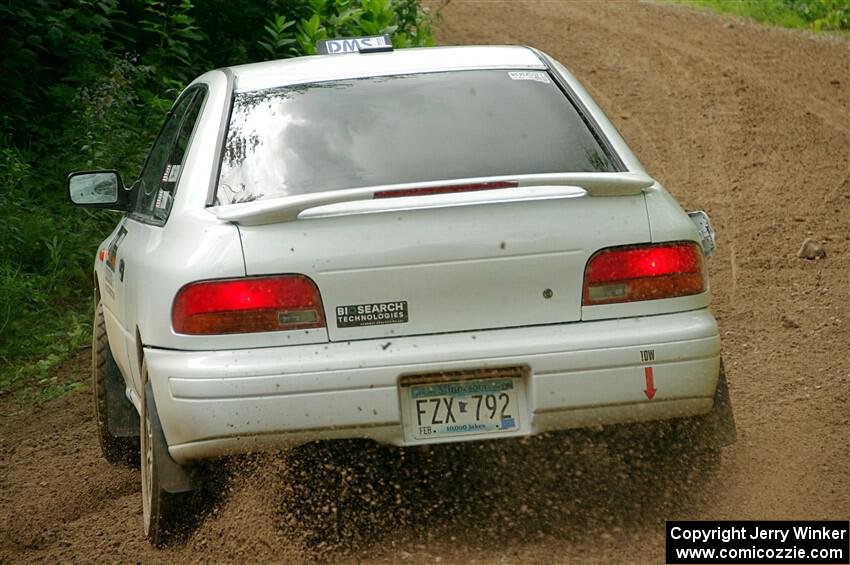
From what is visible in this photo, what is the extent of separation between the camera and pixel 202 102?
4590mm

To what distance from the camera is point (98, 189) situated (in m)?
4.99

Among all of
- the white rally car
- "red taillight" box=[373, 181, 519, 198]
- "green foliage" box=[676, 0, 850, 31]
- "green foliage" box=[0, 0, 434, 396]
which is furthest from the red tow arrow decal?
"green foliage" box=[676, 0, 850, 31]

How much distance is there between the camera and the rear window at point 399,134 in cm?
394

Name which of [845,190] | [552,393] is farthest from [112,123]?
[552,393]

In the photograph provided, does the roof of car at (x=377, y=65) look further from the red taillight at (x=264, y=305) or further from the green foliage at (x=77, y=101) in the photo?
the green foliage at (x=77, y=101)

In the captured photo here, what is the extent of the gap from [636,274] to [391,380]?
0.85m

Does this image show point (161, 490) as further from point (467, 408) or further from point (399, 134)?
point (399, 134)

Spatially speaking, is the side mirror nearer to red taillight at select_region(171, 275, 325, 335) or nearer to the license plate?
red taillight at select_region(171, 275, 325, 335)

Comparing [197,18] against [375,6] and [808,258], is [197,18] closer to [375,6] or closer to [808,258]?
[375,6]

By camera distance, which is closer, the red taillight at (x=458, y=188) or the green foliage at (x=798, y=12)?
the red taillight at (x=458, y=188)

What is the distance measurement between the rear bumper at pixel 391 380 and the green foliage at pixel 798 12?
1502 centimetres

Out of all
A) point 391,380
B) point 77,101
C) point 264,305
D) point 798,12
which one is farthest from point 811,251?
point 798,12

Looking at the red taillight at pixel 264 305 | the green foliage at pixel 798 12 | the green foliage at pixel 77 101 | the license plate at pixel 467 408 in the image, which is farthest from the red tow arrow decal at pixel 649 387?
the green foliage at pixel 798 12

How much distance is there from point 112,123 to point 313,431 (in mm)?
6422
